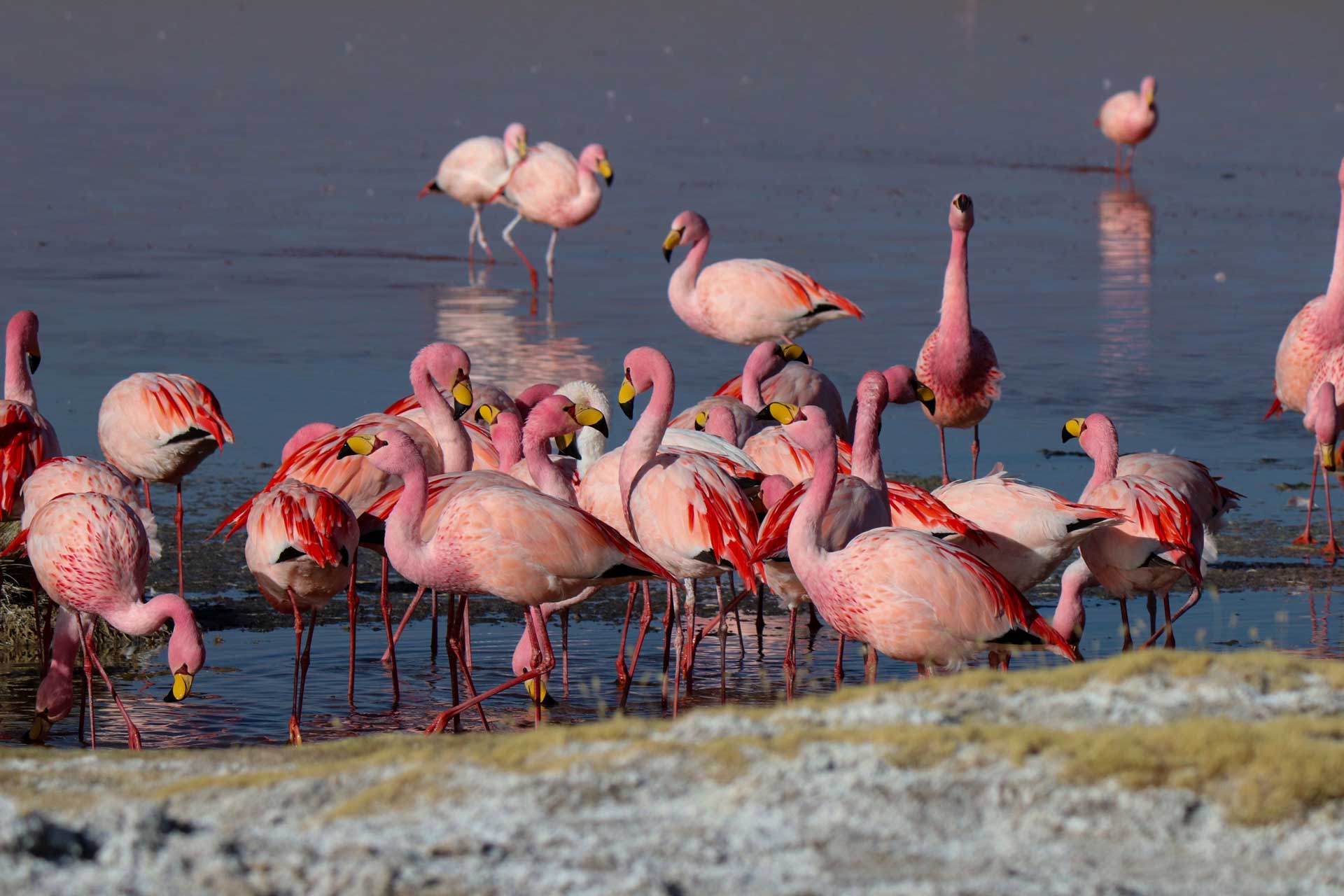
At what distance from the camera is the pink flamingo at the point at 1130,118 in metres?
20.7

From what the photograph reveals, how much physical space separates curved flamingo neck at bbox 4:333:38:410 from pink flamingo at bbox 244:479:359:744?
2195 millimetres

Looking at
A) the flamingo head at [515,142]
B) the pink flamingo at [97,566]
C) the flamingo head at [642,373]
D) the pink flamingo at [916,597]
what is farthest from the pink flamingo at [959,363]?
the flamingo head at [515,142]

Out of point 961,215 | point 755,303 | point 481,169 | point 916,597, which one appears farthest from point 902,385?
point 481,169

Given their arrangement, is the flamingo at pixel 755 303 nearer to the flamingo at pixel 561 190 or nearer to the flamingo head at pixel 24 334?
the flamingo at pixel 561 190

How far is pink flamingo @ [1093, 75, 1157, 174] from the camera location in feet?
67.9

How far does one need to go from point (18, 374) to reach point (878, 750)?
559cm

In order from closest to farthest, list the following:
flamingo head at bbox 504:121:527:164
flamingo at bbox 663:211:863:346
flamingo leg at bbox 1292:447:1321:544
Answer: flamingo leg at bbox 1292:447:1321:544
flamingo at bbox 663:211:863:346
flamingo head at bbox 504:121:527:164

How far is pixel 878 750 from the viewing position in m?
3.63

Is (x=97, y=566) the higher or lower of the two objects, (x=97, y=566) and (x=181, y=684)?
the higher

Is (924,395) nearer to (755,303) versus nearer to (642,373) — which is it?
(642,373)

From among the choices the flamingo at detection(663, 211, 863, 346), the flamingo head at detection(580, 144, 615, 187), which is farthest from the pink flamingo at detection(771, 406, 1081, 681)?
the flamingo head at detection(580, 144, 615, 187)

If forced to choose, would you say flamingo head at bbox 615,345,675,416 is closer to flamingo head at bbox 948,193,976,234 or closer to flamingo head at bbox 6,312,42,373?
flamingo head at bbox 6,312,42,373

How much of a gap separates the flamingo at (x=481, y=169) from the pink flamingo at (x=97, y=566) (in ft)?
32.1

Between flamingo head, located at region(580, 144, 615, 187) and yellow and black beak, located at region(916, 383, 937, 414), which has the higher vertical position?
flamingo head, located at region(580, 144, 615, 187)
